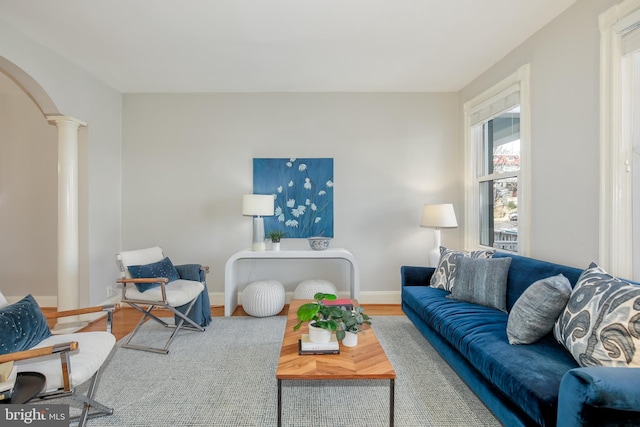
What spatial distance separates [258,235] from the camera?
3566 millimetres

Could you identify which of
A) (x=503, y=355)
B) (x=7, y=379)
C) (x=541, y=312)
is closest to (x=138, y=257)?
(x=7, y=379)

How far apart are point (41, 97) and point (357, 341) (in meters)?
3.54

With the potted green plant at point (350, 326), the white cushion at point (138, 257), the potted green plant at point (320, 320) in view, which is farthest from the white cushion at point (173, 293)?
the potted green plant at point (350, 326)

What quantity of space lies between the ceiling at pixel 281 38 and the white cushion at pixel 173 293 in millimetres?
2205

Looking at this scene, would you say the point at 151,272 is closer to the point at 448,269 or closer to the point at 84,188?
the point at 84,188

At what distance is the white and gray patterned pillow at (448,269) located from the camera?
268 centimetres

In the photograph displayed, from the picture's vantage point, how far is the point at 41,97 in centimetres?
284

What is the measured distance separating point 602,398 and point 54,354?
240 centimetres

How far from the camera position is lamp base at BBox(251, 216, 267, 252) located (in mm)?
3553

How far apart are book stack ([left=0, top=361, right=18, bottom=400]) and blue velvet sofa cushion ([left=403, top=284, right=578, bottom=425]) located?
2.12 m

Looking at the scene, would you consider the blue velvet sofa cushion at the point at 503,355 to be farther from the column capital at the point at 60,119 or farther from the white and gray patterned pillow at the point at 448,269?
the column capital at the point at 60,119

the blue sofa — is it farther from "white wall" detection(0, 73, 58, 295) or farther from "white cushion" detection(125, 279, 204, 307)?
"white wall" detection(0, 73, 58, 295)

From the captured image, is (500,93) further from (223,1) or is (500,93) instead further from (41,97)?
(41,97)

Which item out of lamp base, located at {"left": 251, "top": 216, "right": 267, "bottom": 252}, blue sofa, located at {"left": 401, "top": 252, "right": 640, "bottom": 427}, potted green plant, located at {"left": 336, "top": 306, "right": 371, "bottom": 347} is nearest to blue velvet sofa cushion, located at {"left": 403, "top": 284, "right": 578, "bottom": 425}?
blue sofa, located at {"left": 401, "top": 252, "right": 640, "bottom": 427}
